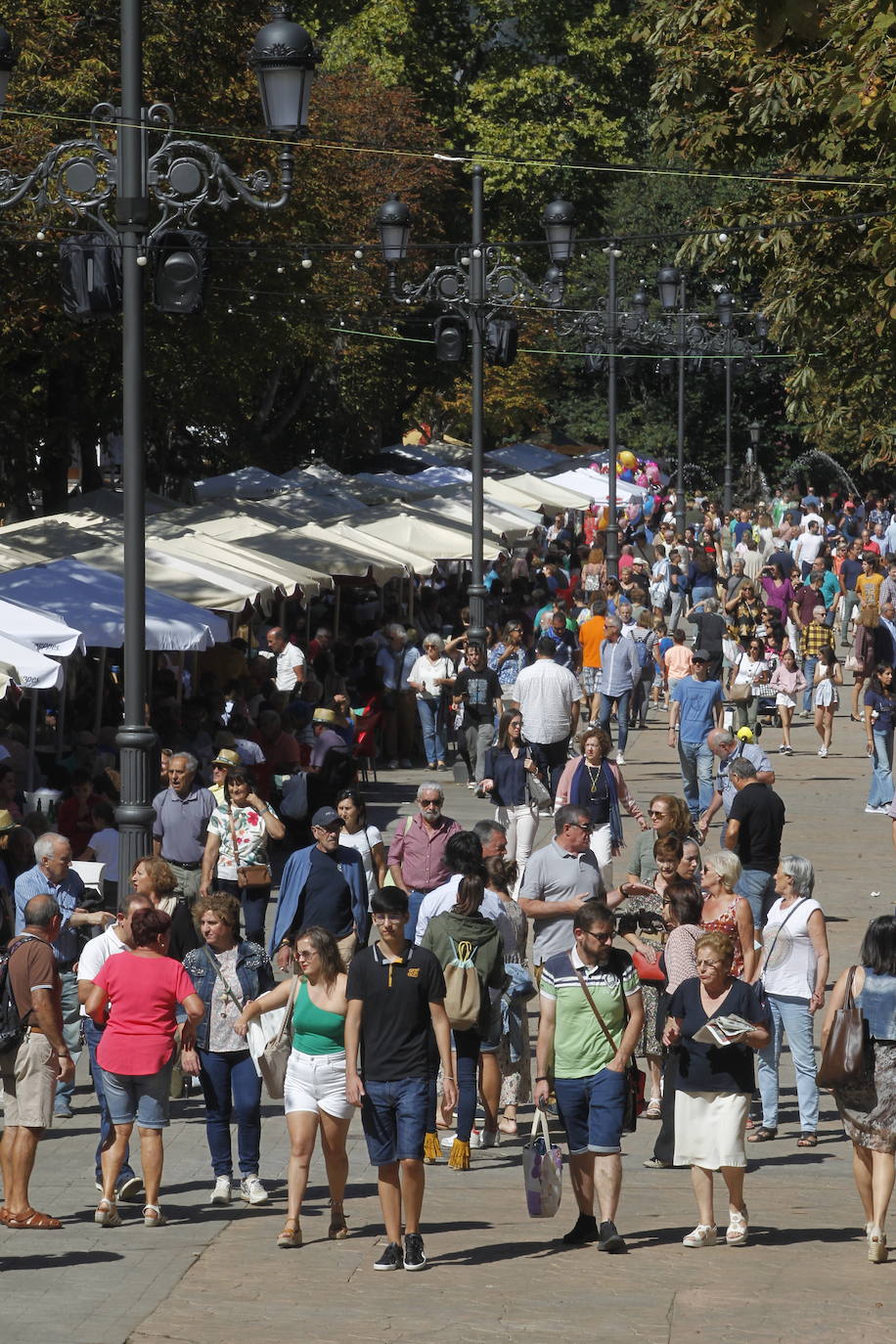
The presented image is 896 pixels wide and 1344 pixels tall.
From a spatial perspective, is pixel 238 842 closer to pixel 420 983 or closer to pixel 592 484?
pixel 420 983

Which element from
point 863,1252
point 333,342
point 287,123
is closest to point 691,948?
point 863,1252

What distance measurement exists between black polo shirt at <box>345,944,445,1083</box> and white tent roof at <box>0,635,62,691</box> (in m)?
6.95

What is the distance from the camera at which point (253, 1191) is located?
31.3 ft

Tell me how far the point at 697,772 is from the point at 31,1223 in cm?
1195

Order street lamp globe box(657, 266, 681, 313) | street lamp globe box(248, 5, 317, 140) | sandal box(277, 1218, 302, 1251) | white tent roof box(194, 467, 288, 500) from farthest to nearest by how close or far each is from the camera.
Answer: street lamp globe box(657, 266, 681, 313) < white tent roof box(194, 467, 288, 500) < street lamp globe box(248, 5, 317, 140) < sandal box(277, 1218, 302, 1251)

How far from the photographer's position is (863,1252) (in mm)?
8789

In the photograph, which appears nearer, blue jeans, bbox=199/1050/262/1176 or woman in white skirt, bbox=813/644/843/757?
blue jeans, bbox=199/1050/262/1176

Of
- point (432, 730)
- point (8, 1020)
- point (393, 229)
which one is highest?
point (393, 229)

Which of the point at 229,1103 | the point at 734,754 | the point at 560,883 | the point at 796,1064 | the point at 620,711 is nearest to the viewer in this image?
the point at 229,1103

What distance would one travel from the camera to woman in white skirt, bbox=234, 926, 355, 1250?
9.01 metres

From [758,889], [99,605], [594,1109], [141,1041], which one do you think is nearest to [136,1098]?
[141,1041]

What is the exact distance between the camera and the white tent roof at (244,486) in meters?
35.6

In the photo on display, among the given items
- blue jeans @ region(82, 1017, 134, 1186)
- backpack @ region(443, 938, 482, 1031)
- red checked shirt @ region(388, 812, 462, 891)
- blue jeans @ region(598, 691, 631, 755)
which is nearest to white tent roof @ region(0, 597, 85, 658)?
red checked shirt @ region(388, 812, 462, 891)

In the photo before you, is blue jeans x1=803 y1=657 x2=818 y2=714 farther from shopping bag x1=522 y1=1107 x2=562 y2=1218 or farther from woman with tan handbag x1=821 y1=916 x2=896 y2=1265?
shopping bag x1=522 y1=1107 x2=562 y2=1218
